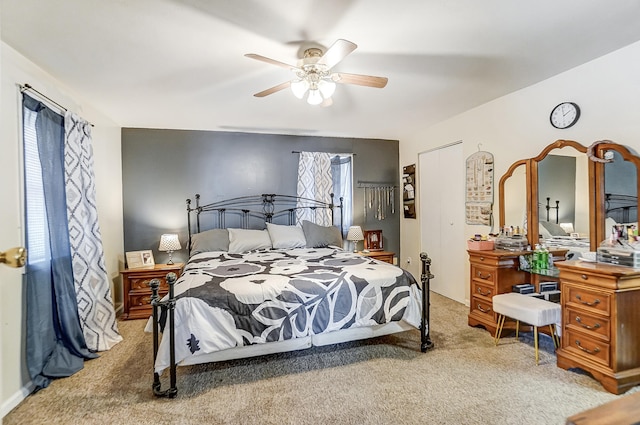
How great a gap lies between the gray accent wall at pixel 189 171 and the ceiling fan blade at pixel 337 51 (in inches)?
108

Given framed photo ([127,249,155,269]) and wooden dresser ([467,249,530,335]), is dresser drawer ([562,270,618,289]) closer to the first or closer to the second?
wooden dresser ([467,249,530,335])

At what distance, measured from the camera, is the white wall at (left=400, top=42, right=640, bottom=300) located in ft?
8.12

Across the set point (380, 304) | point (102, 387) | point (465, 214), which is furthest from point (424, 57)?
point (102, 387)

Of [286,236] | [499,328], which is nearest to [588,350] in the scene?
[499,328]

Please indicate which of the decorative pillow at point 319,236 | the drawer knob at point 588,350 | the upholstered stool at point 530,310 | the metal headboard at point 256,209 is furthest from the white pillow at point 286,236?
the drawer knob at point 588,350

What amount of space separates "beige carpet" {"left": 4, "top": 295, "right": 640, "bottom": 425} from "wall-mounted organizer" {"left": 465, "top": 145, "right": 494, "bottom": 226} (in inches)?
56.9

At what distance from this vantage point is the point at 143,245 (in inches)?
Answer: 173

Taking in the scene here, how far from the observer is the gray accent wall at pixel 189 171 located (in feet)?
14.3

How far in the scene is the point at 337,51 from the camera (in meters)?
2.02

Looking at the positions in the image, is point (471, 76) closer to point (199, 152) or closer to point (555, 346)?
point (555, 346)

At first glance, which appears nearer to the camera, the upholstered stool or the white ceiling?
the white ceiling

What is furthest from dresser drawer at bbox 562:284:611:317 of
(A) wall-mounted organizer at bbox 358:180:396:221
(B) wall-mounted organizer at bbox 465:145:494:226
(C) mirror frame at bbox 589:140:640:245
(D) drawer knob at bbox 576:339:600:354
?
(A) wall-mounted organizer at bbox 358:180:396:221

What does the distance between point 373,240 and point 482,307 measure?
7.00 feet

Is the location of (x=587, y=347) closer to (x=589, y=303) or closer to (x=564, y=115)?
(x=589, y=303)
